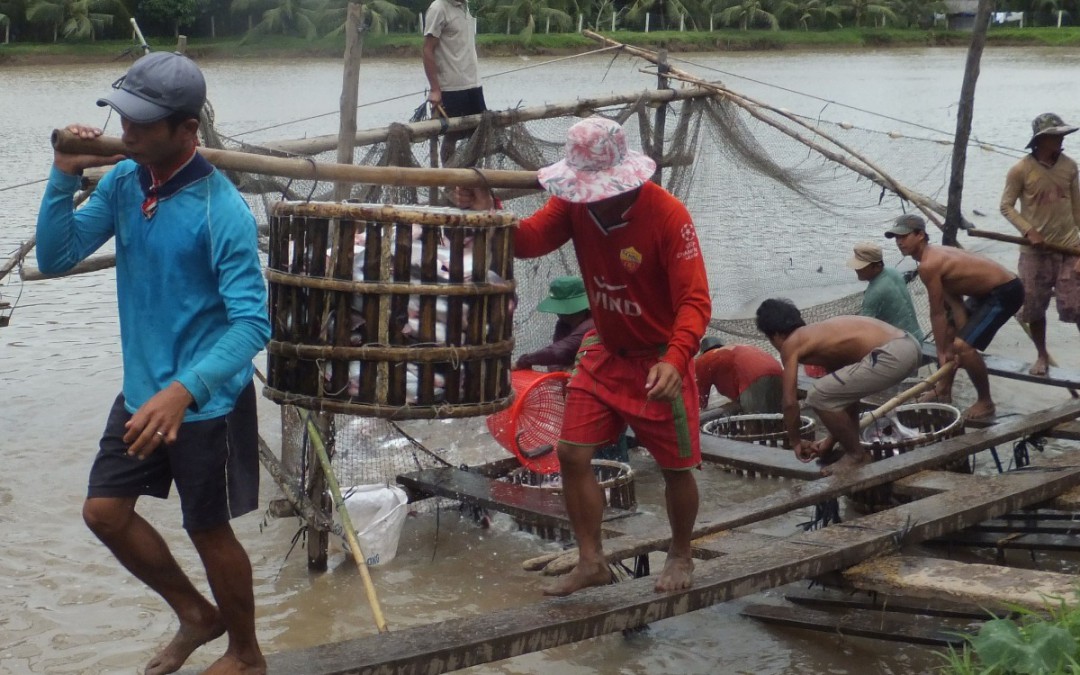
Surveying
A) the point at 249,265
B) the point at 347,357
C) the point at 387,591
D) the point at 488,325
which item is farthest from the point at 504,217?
the point at 387,591

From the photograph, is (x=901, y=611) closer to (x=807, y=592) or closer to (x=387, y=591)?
(x=807, y=592)

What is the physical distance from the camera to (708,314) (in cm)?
378

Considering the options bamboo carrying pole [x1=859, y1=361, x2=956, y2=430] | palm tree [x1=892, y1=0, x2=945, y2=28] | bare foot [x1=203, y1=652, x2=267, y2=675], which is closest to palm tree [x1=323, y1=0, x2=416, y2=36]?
bamboo carrying pole [x1=859, y1=361, x2=956, y2=430]

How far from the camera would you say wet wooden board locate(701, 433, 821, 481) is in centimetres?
630

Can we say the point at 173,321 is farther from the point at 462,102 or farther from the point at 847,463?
the point at 462,102

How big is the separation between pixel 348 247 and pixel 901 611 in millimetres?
2903

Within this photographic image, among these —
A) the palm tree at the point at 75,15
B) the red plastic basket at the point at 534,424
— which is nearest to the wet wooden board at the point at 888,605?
the red plastic basket at the point at 534,424

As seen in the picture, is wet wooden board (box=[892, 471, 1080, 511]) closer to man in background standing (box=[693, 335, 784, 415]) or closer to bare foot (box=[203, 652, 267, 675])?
man in background standing (box=[693, 335, 784, 415])

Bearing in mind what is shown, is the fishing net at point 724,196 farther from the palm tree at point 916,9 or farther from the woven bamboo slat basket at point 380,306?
the palm tree at point 916,9

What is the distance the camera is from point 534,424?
629 centimetres

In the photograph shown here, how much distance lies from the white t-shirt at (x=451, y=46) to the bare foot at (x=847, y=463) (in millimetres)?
3447

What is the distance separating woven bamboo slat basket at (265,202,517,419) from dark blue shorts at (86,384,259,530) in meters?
0.59

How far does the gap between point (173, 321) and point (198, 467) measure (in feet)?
1.22

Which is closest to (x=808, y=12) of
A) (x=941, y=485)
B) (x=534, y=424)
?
(x=534, y=424)
